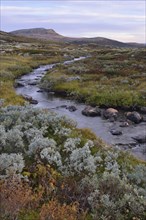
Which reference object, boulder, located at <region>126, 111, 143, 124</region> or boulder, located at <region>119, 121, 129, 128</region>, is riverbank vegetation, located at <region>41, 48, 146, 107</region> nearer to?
boulder, located at <region>126, 111, 143, 124</region>

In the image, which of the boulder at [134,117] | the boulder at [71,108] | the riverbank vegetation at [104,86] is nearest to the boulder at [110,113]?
the boulder at [134,117]

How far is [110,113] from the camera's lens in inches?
1118

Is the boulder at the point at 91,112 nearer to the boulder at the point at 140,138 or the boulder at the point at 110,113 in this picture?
the boulder at the point at 110,113

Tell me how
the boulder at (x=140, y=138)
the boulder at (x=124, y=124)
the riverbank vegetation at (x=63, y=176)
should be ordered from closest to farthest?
the riverbank vegetation at (x=63, y=176) → the boulder at (x=140, y=138) → the boulder at (x=124, y=124)

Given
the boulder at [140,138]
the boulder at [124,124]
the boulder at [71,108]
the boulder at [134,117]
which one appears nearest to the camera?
the boulder at [140,138]

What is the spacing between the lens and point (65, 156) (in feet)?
46.8

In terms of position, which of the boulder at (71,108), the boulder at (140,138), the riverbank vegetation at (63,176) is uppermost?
the riverbank vegetation at (63,176)

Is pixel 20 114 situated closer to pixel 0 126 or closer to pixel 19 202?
pixel 0 126

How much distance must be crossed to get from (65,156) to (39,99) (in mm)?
21030

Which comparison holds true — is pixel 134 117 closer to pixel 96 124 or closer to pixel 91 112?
pixel 96 124

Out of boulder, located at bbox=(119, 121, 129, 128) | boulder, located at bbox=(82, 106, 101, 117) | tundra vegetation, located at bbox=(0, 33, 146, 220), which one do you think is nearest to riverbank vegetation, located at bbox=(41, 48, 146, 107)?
boulder, located at bbox=(82, 106, 101, 117)

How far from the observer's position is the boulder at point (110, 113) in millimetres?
27978

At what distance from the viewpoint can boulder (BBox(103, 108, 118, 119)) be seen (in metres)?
28.0

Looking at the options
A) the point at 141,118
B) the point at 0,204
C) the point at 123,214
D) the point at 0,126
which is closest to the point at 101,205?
the point at 123,214
